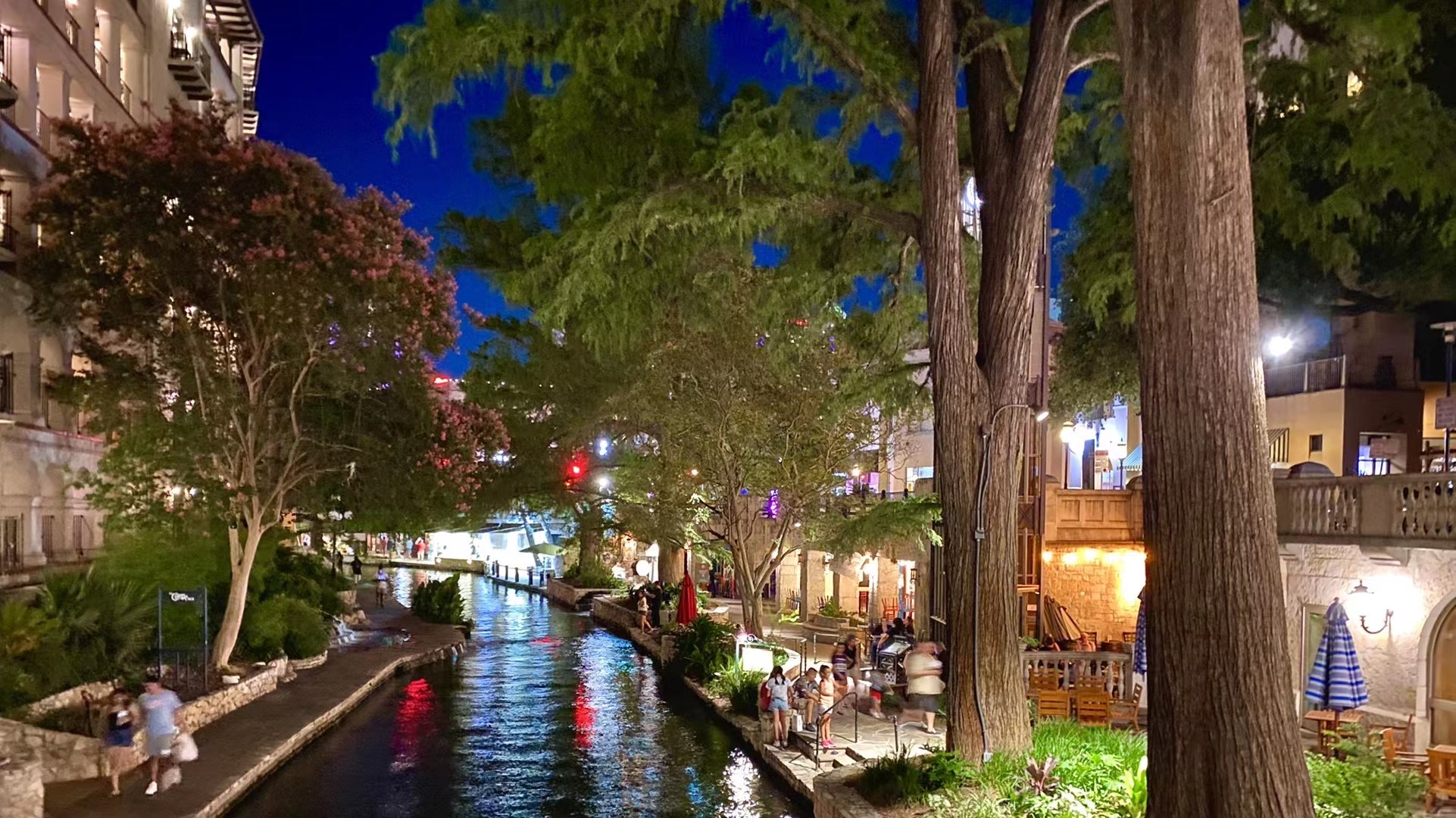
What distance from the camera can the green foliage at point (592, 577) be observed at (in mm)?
47219

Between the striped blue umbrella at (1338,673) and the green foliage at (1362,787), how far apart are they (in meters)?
3.61

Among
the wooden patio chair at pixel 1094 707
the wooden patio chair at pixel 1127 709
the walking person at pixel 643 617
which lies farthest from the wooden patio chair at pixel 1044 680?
the walking person at pixel 643 617

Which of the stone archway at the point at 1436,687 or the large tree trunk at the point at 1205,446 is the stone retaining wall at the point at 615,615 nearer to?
the stone archway at the point at 1436,687

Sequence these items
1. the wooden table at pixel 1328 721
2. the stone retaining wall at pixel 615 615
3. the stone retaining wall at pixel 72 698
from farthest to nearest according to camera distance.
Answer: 1. the stone retaining wall at pixel 615 615
2. the stone retaining wall at pixel 72 698
3. the wooden table at pixel 1328 721

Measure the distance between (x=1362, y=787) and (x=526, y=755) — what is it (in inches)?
501

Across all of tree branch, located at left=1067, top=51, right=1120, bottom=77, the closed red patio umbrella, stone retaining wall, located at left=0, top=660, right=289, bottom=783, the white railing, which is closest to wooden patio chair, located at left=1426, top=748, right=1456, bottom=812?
the white railing

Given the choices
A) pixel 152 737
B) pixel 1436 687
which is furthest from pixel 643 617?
pixel 1436 687

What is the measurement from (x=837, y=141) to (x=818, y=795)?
26.0 ft

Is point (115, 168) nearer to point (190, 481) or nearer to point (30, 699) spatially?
point (190, 481)

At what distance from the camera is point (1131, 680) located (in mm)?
18250

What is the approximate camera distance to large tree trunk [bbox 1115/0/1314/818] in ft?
22.6

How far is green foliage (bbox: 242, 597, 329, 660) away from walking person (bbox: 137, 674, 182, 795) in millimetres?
8567

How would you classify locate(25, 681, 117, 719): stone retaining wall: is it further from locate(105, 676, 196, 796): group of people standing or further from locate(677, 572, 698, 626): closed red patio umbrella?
locate(677, 572, 698, 626): closed red patio umbrella

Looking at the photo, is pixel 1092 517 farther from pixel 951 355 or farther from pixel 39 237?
pixel 39 237
